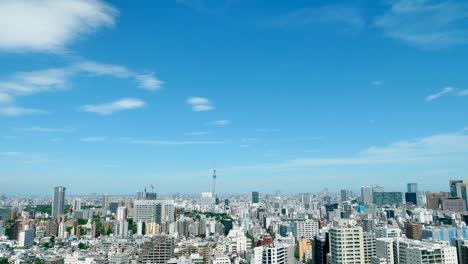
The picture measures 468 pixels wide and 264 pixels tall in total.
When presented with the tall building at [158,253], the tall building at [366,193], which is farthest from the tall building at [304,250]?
the tall building at [366,193]

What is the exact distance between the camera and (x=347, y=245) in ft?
38.6

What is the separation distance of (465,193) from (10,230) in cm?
4351

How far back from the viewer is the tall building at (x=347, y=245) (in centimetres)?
1173

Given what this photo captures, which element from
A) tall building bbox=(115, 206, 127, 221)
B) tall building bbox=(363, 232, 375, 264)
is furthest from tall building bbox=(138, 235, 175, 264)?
tall building bbox=(115, 206, 127, 221)

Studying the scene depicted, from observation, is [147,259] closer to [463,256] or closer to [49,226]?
[463,256]

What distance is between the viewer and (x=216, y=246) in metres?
22.0

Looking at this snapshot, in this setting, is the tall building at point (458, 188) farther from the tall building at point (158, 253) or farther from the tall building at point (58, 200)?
the tall building at point (58, 200)

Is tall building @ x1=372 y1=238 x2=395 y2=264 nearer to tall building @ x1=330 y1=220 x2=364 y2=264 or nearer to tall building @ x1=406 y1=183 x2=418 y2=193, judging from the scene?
tall building @ x1=330 y1=220 x2=364 y2=264

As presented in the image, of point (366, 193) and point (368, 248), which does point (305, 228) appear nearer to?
point (368, 248)

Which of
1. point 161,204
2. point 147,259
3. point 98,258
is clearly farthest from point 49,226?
point 147,259

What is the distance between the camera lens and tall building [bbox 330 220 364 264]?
1173cm

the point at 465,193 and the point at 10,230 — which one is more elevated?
the point at 465,193

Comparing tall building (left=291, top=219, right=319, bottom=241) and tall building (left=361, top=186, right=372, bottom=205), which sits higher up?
tall building (left=361, top=186, right=372, bottom=205)

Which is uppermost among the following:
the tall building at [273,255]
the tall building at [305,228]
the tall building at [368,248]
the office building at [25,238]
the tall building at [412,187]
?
the tall building at [412,187]
